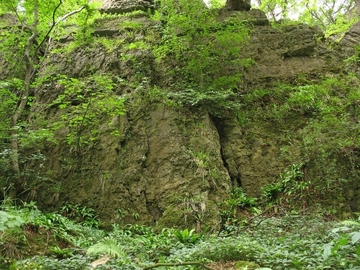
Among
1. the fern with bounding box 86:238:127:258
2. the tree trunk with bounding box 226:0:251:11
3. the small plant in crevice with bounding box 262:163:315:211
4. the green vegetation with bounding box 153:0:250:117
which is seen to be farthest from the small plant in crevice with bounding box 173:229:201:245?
the tree trunk with bounding box 226:0:251:11

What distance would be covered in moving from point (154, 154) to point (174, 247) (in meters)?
3.46

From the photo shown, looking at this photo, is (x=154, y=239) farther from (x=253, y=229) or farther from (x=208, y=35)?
(x=208, y=35)

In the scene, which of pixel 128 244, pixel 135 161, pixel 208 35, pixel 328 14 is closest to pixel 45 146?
pixel 135 161

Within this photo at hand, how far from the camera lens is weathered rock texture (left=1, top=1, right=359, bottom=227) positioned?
7746 millimetres

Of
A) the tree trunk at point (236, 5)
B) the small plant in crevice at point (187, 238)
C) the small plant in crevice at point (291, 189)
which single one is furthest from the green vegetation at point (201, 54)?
the small plant in crevice at point (187, 238)

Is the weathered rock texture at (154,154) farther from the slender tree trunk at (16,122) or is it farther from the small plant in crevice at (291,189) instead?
the slender tree trunk at (16,122)

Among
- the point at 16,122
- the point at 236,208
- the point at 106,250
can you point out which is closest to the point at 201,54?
the point at 236,208

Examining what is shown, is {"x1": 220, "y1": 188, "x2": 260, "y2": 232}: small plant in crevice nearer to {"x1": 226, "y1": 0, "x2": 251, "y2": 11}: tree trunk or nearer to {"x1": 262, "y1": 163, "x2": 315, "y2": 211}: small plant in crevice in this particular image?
{"x1": 262, "y1": 163, "x2": 315, "y2": 211}: small plant in crevice

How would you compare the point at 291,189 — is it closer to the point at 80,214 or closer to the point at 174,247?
the point at 174,247

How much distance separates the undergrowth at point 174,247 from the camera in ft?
12.2

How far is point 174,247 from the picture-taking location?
17.8ft

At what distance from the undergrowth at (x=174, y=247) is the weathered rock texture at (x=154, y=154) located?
1.34 meters

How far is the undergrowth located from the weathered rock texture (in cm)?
134

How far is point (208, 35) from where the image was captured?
31.3ft
